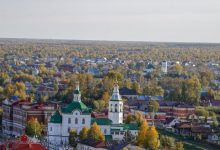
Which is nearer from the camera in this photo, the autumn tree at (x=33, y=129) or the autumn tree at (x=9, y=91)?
the autumn tree at (x=33, y=129)

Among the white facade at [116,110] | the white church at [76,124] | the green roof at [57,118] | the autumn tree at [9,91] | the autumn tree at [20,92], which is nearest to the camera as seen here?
the white church at [76,124]

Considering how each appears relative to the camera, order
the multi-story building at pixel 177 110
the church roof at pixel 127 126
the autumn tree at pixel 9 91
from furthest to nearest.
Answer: the autumn tree at pixel 9 91 < the multi-story building at pixel 177 110 < the church roof at pixel 127 126

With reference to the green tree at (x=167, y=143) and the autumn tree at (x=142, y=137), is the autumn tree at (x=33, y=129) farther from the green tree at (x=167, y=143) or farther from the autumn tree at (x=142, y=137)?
the green tree at (x=167, y=143)

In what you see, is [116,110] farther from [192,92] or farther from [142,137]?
[192,92]

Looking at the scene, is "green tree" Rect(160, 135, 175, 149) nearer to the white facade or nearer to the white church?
the white church

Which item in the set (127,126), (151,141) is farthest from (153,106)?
(151,141)

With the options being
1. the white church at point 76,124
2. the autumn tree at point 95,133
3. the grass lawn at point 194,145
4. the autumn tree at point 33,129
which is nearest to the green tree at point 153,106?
the grass lawn at point 194,145

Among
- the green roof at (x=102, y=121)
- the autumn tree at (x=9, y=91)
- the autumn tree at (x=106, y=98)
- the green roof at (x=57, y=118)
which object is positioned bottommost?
the autumn tree at (x=9, y=91)

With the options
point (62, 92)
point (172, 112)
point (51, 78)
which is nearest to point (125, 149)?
point (172, 112)

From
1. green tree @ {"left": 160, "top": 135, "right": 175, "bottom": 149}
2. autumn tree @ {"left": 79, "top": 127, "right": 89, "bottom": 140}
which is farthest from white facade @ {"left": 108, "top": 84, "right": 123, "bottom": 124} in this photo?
green tree @ {"left": 160, "top": 135, "right": 175, "bottom": 149}
